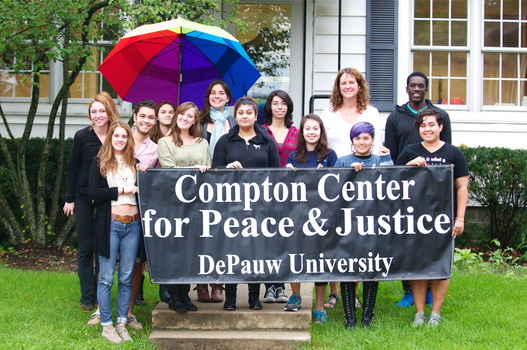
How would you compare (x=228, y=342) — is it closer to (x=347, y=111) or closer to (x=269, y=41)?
(x=347, y=111)

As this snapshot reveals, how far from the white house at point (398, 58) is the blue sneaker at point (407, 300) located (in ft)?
13.0

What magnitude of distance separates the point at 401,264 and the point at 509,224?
4186mm

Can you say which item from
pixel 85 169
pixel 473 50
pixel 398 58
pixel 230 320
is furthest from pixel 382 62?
pixel 230 320

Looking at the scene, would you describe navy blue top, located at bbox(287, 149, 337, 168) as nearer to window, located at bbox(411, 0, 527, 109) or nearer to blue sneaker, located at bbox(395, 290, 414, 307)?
blue sneaker, located at bbox(395, 290, 414, 307)

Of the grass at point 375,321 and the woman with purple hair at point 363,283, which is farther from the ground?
the woman with purple hair at point 363,283

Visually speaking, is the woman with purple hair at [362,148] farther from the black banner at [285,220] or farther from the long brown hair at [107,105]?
the long brown hair at [107,105]

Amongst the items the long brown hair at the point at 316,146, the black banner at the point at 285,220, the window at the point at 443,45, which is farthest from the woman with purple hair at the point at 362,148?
the window at the point at 443,45

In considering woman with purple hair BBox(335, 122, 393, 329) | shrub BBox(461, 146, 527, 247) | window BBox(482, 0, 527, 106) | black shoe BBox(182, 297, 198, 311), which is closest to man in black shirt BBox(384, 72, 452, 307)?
woman with purple hair BBox(335, 122, 393, 329)

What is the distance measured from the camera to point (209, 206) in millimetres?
5086

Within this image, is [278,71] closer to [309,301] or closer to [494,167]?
[494,167]

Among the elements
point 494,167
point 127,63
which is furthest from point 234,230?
point 494,167

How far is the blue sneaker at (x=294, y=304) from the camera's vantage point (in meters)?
5.23

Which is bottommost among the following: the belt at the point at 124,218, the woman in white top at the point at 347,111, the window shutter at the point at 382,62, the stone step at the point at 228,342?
the stone step at the point at 228,342

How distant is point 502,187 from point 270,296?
165 inches
